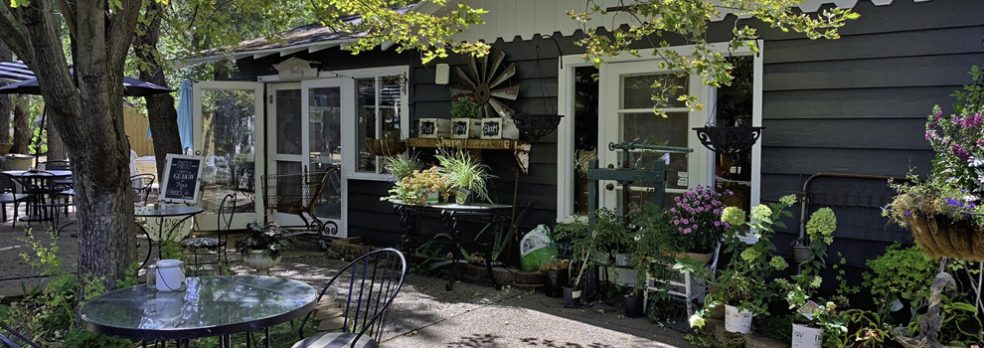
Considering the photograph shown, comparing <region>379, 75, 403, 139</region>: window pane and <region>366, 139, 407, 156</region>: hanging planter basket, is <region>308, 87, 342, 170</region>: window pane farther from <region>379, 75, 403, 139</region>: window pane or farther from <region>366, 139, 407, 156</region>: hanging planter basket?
<region>366, 139, 407, 156</region>: hanging planter basket

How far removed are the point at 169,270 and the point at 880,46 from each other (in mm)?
3932

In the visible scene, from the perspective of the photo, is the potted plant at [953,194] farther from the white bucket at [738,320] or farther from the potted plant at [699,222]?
the potted plant at [699,222]

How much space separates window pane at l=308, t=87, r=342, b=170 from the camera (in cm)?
723

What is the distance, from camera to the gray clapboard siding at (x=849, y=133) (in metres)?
4.11

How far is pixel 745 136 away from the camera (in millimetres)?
4305

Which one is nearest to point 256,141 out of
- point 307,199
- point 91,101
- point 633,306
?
point 307,199

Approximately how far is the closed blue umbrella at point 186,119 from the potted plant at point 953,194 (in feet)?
21.8

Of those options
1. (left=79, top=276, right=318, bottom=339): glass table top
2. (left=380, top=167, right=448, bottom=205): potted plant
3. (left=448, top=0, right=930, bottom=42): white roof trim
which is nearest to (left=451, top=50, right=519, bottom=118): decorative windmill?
(left=448, top=0, right=930, bottom=42): white roof trim

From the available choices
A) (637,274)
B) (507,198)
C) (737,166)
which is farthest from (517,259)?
(737,166)

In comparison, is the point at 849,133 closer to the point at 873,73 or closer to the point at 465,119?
the point at 873,73

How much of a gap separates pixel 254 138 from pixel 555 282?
4.31 metres

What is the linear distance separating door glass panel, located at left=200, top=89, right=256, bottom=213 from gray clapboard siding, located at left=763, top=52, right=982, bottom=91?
18.2ft

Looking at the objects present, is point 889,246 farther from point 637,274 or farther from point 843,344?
point 637,274

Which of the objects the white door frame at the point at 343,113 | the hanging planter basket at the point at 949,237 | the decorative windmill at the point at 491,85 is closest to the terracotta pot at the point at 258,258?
the decorative windmill at the point at 491,85
